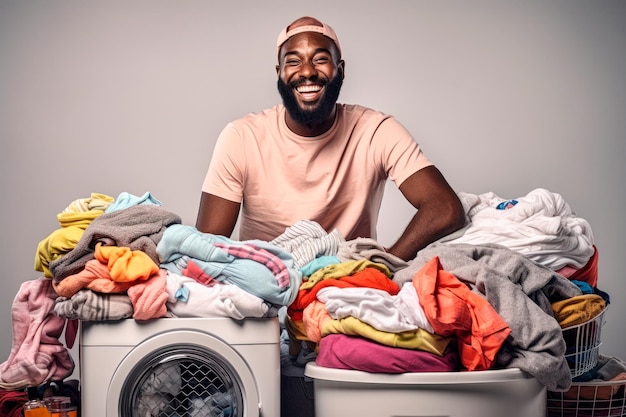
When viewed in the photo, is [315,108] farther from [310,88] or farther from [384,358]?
[384,358]

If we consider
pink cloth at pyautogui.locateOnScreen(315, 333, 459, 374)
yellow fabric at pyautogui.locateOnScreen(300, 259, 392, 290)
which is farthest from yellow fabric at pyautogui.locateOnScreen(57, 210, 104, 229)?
pink cloth at pyautogui.locateOnScreen(315, 333, 459, 374)

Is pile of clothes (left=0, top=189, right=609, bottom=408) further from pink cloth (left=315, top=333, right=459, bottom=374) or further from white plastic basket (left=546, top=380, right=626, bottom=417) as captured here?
white plastic basket (left=546, top=380, right=626, bottom=417)

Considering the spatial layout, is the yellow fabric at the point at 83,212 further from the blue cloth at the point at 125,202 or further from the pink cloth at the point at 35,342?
the pink cloth at the point at 35,342

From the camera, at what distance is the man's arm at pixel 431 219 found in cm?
264

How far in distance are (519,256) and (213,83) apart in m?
2.32

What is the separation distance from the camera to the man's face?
2.98 meters

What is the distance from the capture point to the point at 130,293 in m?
2.07

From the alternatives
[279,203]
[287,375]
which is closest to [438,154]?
[279,203]

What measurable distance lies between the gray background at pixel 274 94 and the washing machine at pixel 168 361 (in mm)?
1909

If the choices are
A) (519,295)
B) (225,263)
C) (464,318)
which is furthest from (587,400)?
(225,263)

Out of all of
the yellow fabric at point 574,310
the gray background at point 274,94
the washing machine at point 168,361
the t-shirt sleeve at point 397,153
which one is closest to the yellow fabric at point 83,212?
the washing machine at point 168,361

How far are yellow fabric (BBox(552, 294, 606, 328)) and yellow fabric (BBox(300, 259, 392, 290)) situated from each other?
0.44 m

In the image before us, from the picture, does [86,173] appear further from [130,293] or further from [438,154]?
[130,293]

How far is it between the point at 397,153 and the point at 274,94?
1301 mm
